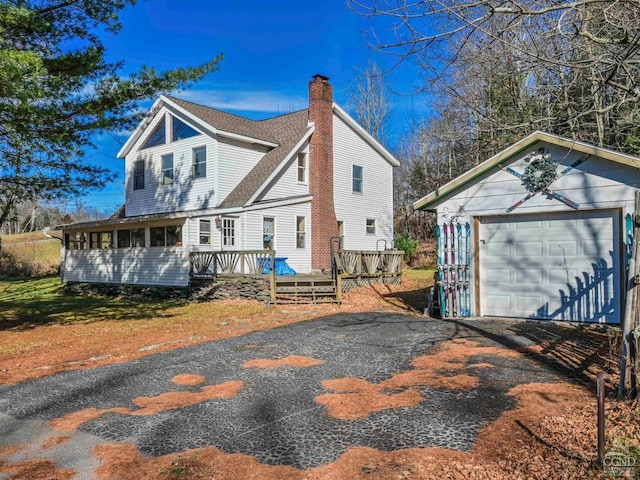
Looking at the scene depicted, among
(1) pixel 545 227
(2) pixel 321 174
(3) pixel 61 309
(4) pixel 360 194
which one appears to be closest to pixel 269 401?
(1) pixel 545 227

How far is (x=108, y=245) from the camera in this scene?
21266 mm

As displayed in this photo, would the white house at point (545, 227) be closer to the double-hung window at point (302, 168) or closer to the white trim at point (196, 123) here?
the double-hung window at point (302, 168)

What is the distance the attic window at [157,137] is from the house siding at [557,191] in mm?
14124

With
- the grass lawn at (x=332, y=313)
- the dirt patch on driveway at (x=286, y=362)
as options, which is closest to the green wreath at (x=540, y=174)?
the grass lawn at (x=332, y=313)

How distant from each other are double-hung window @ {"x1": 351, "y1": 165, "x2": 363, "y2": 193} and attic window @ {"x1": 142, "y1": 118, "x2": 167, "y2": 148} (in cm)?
856

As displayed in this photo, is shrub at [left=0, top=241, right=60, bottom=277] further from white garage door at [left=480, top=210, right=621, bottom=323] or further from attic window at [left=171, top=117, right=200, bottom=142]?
white garage door at [left=480, top=210, right=621, bottom=323]

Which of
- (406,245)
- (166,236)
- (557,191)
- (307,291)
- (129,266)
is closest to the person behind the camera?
(557,191)

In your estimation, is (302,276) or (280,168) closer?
(302,276)

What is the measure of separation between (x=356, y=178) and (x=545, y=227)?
1317 centimetres

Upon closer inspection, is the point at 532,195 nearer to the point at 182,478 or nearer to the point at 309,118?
the point at 182,478

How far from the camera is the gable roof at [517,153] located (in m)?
8.25

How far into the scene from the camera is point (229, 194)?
18.2 meters

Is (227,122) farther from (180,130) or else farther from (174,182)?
(174,182)

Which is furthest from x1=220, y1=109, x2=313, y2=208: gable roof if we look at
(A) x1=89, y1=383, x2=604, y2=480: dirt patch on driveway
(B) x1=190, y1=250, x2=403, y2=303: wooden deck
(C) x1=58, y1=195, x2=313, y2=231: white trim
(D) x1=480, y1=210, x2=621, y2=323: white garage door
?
(A) x1=89, y1=383, x2=604, y2=480: dirt patch on driveway
